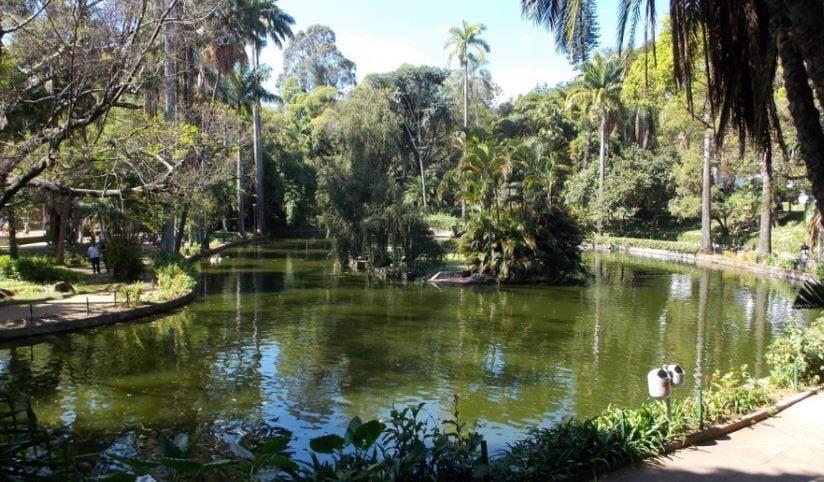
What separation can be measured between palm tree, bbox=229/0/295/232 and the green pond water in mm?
22778

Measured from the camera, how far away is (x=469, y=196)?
2944 centimetres

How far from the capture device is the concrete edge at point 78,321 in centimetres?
1598

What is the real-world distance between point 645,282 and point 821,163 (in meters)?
26.5

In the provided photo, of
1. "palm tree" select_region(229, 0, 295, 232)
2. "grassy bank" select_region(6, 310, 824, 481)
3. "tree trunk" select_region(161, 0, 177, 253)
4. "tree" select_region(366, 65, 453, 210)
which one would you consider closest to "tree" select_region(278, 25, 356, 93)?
"tree" select_region(366, 65, 453, 210)

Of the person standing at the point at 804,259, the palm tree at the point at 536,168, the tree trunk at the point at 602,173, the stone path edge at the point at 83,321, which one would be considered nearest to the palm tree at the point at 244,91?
the palm tree at the point at 536,168

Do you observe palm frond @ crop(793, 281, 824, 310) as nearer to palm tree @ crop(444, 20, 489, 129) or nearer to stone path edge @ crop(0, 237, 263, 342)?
stone path edge @ crop(0, 237, 263, 342)

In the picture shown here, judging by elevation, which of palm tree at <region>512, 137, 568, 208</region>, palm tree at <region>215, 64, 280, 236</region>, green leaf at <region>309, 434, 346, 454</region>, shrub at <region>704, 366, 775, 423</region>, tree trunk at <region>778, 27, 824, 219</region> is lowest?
shrub at <region>704, 366, 775, 423</region>

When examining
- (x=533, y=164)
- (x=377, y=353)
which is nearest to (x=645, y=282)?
(x=533, y=164)

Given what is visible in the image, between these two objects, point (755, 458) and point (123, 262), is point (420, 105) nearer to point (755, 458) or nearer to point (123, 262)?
point (123, 262)

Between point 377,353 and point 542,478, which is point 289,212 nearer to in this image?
point 377,353

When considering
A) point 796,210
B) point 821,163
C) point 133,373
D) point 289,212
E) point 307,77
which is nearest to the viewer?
point 821,163

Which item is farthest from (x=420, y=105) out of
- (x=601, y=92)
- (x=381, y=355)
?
(x=381, y=355)

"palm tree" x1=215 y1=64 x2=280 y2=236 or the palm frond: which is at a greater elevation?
"palm tree" x1=215 y1=64 x2=280 y2=236

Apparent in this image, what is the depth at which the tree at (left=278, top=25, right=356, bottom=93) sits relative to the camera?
9575cm
